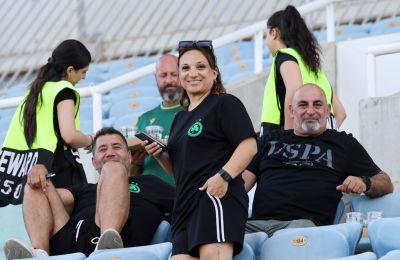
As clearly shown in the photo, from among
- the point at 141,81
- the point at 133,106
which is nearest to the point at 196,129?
the point at 133,106

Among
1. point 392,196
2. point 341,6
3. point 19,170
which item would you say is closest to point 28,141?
point 19,170

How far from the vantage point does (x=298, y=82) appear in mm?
8273

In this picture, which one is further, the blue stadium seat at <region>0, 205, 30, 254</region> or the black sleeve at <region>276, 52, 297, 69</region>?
the blue stadium seat at <region>0, 205, 30, 254</region>

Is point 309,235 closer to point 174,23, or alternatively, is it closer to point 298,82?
point 298,82

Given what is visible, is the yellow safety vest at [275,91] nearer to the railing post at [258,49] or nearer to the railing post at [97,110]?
the railing post at [97,110]

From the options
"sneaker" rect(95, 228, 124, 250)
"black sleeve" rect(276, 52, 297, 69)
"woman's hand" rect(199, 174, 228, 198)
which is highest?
"black sleeve" rect(276, 52, 297, 69)

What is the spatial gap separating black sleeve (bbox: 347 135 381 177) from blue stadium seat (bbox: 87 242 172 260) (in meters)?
1.15

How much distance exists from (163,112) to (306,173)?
1.58 meters

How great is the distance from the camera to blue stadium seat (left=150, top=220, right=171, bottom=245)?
7738 mm

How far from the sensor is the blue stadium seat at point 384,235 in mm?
6723

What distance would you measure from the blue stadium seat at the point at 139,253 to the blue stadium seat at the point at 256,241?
1.23 feet

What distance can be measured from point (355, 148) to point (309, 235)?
3.08 feet

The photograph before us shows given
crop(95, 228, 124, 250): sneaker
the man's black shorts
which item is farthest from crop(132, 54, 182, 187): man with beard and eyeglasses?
the man's black shorts

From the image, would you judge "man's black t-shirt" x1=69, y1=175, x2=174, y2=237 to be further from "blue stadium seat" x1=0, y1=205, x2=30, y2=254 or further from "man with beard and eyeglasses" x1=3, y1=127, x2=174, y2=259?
"blue stadium seat" x1=0, y1=205, x2=30, y2=254
